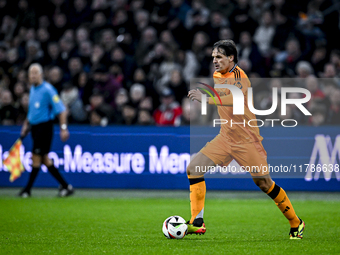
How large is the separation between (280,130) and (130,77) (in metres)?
4.21

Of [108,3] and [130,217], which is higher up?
[108,3]

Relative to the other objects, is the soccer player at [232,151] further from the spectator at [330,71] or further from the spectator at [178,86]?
the spectator at [178,86]

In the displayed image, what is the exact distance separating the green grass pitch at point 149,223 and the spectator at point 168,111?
155 cm

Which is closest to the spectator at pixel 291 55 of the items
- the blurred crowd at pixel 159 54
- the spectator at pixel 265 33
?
the blurred crowd at pixel 159 54

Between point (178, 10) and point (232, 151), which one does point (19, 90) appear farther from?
point (232, 151)

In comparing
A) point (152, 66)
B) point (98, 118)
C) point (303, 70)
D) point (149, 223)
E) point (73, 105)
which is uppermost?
point (152, 66)

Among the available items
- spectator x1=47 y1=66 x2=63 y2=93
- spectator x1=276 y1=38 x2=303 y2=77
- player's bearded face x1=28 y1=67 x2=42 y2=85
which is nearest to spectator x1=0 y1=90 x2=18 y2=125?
spectator x1=47 y1=66 x2=63 y2=93

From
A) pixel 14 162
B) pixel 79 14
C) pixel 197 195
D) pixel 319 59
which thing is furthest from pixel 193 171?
pixel 79 14

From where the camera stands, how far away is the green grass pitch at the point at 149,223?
5199 millimetres

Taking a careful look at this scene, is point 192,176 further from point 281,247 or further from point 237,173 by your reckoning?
point 237,173

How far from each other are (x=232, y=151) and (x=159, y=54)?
7389 millimetres

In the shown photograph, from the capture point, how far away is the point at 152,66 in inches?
507

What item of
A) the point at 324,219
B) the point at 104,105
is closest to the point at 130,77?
the point at 104,105

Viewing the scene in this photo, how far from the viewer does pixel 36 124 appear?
381 inches
